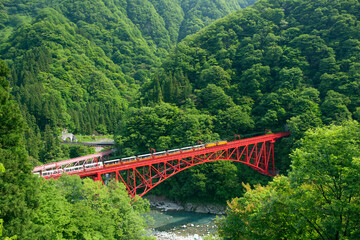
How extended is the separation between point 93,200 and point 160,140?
25116mm

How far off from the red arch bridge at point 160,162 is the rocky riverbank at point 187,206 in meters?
4.60

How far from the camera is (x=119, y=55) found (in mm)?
122188

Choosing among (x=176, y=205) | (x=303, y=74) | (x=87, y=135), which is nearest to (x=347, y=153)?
(x=176, y=205)

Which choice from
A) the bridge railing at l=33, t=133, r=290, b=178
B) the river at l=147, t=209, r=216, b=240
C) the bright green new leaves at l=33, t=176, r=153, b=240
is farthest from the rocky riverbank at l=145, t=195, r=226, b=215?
the bright green new leaves at l=33, t=176, r=153, b=240

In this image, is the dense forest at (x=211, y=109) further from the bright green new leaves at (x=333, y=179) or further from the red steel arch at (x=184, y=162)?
the red steel arch at (x=184, y=162)

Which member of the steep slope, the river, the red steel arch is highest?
the steep slope

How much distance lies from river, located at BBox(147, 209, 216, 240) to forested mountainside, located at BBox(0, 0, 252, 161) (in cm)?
2711

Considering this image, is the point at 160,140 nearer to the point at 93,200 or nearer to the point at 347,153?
the point at 93,200

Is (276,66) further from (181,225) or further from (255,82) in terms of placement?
(181,225)

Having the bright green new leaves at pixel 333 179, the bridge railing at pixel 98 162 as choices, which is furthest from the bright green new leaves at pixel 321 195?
the bridge railing at pixel 98 162

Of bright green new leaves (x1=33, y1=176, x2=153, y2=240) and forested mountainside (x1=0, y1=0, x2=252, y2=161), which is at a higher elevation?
forested mountainside (x1=0, y1=0, x2=252, y2=161)

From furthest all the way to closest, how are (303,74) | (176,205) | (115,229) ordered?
(303,74) → (176,205) → (115,229)

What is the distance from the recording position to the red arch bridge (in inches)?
1158

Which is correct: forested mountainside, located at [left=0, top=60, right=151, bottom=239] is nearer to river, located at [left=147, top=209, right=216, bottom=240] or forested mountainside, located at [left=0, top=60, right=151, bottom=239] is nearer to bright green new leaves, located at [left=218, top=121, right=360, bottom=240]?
bright green new leaves, located at [left=218, top=121, right=360, bottom=240]
